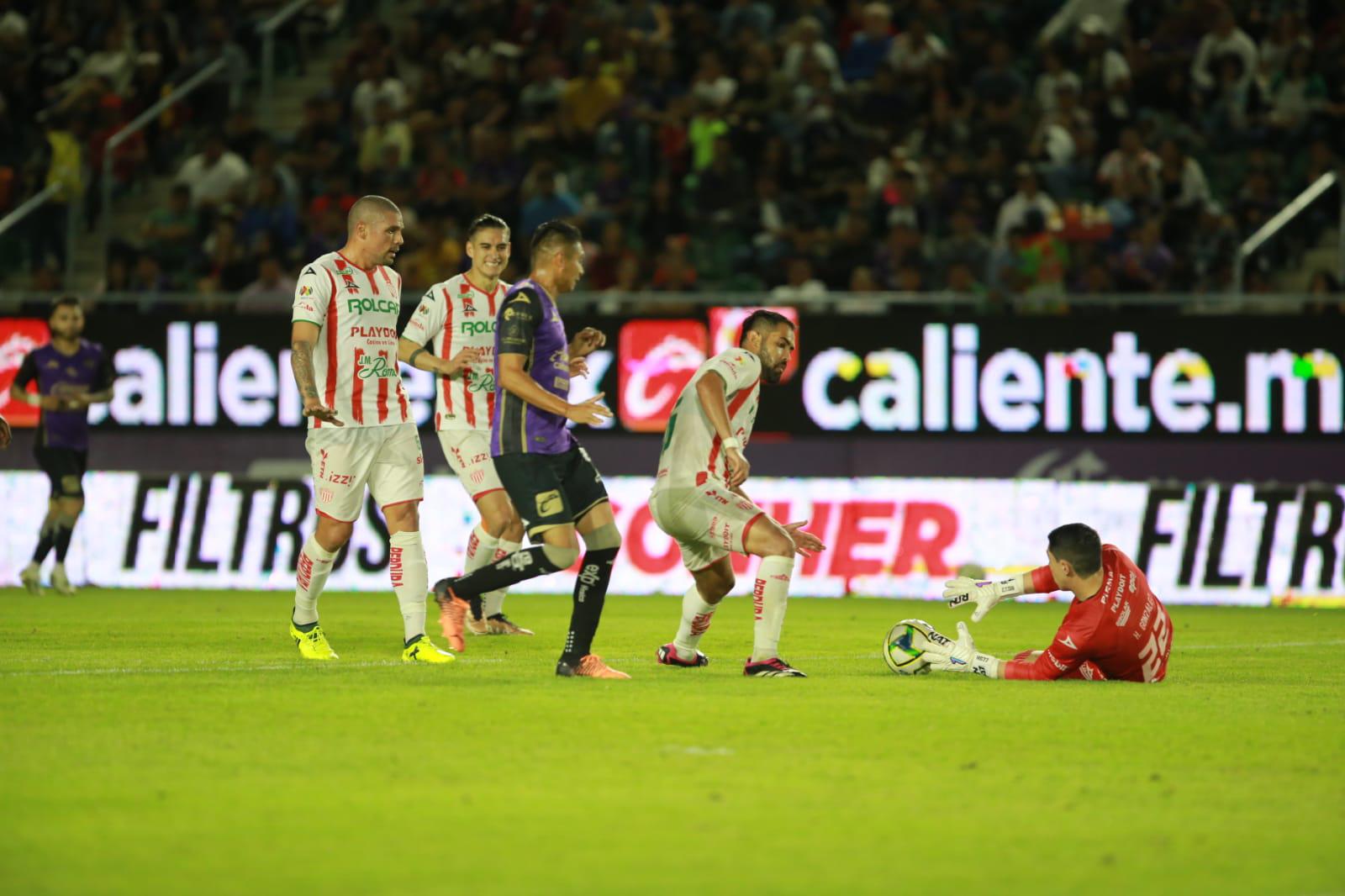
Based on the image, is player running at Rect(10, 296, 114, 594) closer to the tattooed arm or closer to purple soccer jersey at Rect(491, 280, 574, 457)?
the tattooed arm

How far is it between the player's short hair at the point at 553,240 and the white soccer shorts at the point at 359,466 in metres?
1.40

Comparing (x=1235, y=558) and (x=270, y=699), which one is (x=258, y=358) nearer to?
(x=1235, y=558)

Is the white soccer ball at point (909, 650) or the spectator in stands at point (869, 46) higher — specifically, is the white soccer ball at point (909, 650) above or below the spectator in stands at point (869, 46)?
below

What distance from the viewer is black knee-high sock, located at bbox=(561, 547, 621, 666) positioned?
32.0 ft

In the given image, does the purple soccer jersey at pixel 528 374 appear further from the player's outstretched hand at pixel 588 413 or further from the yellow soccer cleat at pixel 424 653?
the yellow soccer cleat at pixel 424 653

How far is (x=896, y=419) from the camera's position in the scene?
1905 cm

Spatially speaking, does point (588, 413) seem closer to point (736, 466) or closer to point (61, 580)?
point (736, 466)

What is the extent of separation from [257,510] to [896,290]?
21.1ft

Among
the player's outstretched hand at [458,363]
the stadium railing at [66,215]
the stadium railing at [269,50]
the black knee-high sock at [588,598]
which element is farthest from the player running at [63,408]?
the stadium railing at [269,50]

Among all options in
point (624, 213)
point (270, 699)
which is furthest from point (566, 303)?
point (270, 699)

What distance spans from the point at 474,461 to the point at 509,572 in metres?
2.59

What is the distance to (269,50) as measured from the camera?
25188mm

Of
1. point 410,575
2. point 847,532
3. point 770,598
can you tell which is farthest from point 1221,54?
point 410,575

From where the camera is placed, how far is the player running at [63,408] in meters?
16.8
